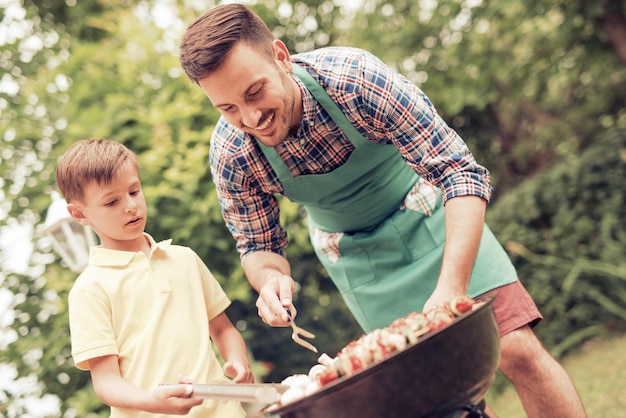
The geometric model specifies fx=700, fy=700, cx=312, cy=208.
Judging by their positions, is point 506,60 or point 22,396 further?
point 506,60

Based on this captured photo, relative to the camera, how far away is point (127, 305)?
183 cm

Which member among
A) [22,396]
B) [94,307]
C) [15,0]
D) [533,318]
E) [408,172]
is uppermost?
[15,0]

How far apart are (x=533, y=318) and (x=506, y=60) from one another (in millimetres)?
4321

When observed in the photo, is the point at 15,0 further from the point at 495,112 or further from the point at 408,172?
the point at 495,112

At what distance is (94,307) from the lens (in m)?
1.77

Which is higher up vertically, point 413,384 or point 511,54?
point 511,54

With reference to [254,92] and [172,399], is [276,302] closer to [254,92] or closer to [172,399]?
[172,399]

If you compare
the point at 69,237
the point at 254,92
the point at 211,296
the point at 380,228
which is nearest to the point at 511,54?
the point at 380,228

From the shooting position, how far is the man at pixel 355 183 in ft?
6.34

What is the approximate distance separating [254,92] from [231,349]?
0.75 meters

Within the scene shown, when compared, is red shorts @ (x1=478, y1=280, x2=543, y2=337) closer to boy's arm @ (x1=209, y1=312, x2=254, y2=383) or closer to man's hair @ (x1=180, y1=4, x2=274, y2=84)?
boy's arm @ (x1=209, y1=312, x2=254, y2=383)

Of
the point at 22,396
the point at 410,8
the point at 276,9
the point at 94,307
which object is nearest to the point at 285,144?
the point at 94,307

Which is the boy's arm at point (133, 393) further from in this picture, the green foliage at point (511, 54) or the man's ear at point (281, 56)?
the green foliage at point (511, 54)

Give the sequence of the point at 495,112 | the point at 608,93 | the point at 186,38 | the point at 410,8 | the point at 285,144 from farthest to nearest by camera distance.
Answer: the point at 495,112 → the point at 608,93 → the point at 410,8 → the point at 285,144 → the point at 186,38
